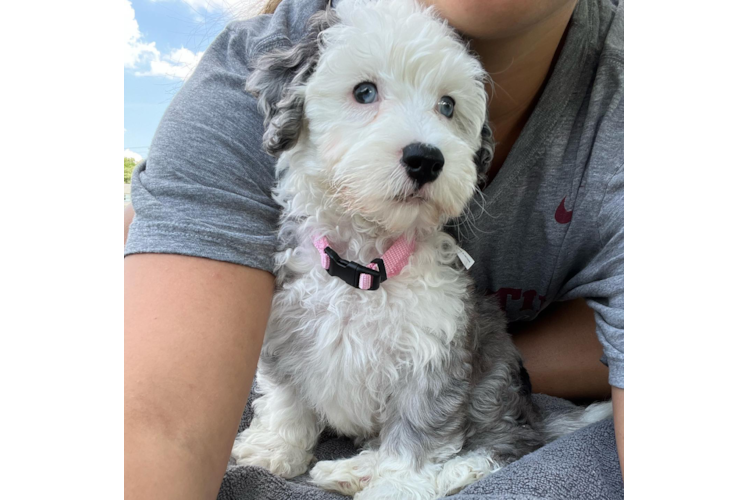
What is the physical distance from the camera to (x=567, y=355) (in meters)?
2.68

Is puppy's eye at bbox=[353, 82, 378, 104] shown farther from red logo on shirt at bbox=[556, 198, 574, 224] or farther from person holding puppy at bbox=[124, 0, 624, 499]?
red logo on shirt at bbox=[556, 198, 574, 224]

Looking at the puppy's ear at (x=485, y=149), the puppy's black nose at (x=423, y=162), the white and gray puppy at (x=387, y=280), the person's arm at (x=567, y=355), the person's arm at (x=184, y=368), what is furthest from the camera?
the person's arm at (x=567, y=355)

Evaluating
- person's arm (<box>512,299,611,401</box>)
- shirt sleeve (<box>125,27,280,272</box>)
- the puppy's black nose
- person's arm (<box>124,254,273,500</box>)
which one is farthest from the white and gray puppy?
person's arm (<box>512,299,611,401</box>)

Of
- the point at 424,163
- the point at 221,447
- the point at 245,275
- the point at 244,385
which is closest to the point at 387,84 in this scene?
the point at 424,163

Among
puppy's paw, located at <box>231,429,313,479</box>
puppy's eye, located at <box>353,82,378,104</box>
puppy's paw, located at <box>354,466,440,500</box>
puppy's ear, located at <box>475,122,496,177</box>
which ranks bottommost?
puppy's paw, located at <box>231,429,313,479</box>

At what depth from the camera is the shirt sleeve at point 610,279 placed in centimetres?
189

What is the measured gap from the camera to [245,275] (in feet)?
5.70

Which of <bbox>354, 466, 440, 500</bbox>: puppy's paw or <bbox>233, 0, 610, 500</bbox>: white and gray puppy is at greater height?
<bbox>233, 0, 610, 500</bbox>: white and gray puppy

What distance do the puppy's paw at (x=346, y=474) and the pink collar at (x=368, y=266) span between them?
0.63 meters

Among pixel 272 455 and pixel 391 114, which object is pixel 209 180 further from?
pixel 272 455

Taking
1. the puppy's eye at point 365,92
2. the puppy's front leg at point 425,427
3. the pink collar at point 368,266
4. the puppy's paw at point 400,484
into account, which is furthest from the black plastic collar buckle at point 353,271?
the puppy's paw at point 400,484

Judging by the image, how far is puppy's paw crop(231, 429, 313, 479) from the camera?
2.00 metres

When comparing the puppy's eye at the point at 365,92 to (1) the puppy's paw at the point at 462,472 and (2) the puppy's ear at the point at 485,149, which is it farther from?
(1) the puppy's paw at the point at 462,472

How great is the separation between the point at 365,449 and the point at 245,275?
834mm
